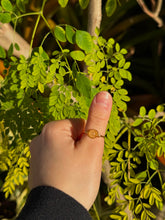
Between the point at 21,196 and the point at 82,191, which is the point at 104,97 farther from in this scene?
the point at 21,196

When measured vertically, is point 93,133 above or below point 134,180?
above

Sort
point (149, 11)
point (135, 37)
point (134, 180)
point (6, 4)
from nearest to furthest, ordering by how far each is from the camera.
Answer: point (6, 4) < point (134, 180) < point (149, 11) < point (135, 37)

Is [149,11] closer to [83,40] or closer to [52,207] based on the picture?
[83,40]

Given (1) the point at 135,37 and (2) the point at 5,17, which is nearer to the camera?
(2) the point at 5,17

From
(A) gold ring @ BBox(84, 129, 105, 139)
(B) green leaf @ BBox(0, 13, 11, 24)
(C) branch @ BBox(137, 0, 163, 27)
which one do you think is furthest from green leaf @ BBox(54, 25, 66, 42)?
(C) branch @ BBox(137, 0, 163, 27)

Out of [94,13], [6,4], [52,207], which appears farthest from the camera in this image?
[94,13]

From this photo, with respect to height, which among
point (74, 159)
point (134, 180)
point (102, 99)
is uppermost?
point (102, 99)

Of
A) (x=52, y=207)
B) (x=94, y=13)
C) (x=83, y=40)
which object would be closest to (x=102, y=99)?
(x=83, y=40)
